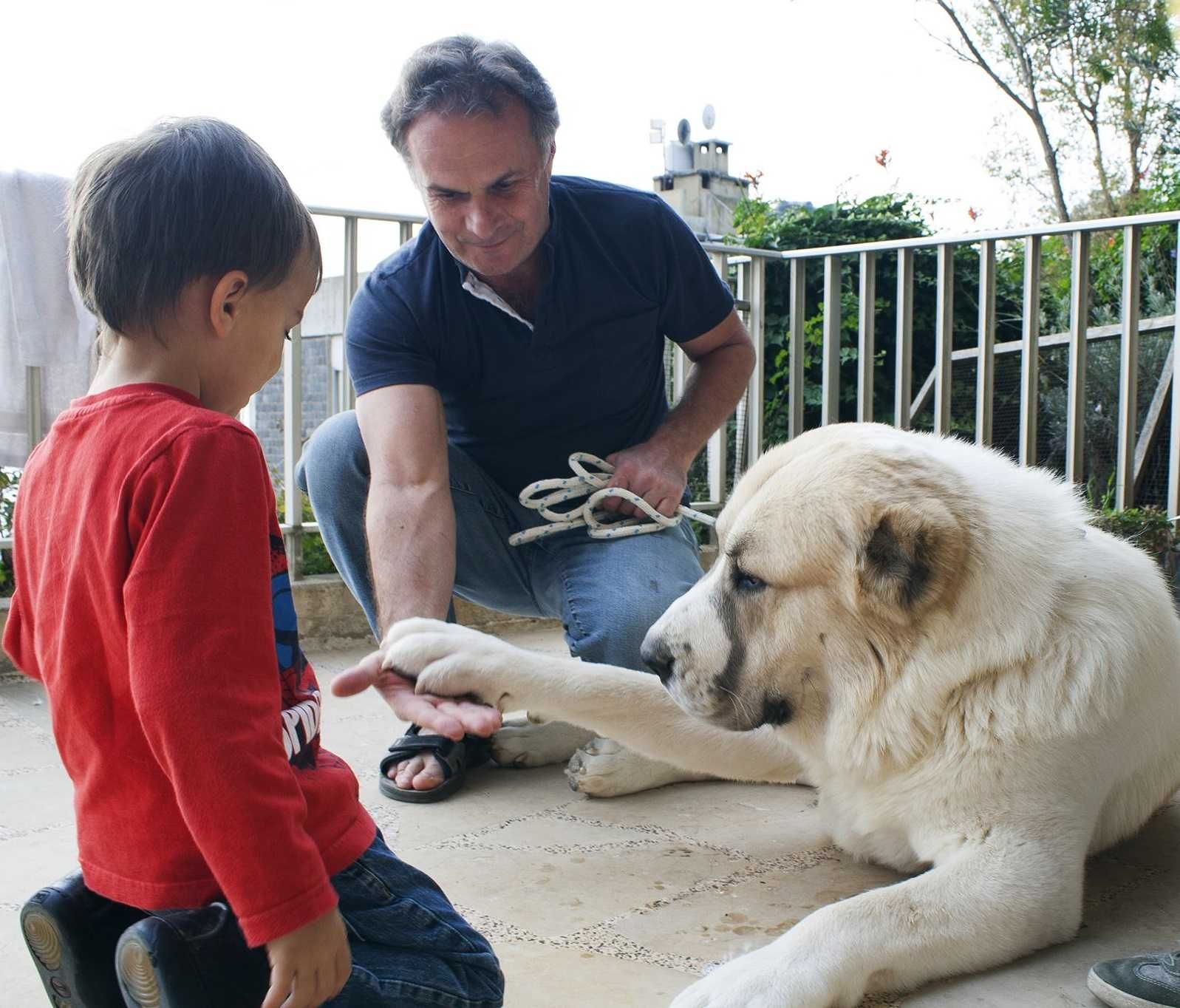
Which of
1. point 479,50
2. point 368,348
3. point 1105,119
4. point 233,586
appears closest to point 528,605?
A: point 368,348

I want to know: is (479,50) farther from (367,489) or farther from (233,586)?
(233,586)

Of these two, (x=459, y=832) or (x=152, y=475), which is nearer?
(x=152, y=475)

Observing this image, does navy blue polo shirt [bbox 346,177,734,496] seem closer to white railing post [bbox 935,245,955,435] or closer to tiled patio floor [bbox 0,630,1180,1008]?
tiled patio floor [bbox 0,630,1180,1008]

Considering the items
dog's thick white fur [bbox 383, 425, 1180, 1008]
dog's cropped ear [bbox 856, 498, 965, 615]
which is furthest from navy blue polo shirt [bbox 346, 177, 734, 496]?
dog's cropped ear [bbox 856, 498, 965, 615]

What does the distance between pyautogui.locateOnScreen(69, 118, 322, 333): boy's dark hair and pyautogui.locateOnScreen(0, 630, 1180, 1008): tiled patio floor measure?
36.3 inches

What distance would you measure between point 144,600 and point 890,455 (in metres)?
1.10

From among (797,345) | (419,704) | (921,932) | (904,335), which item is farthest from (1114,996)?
(797,345)

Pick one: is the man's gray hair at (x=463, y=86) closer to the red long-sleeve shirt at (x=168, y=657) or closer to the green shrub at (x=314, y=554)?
the red long-sleeve shirt at (x=168, y=657)

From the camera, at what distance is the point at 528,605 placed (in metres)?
2.81

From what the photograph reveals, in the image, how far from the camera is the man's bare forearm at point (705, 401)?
2.69m

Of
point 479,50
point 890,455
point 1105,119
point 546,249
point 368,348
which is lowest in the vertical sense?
point 890,455

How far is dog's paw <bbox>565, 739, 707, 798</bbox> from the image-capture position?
2.25m

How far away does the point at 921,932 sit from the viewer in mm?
1452

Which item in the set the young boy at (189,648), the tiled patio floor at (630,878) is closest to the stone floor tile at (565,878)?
the tiled patio floor at (630,878)
